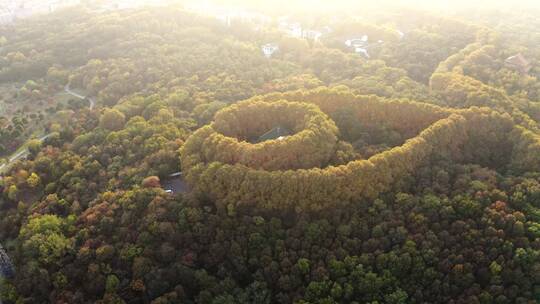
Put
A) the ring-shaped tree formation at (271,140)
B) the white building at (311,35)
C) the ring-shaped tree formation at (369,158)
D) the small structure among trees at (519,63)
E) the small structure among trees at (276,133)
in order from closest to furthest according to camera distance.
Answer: the ring-shaped tree formation at (369,158)
the ring-shaped tree formation at (271,140)
the small structure among trees at (276,133)
the small structure among trees at (519,63)
the white building at (311,35)

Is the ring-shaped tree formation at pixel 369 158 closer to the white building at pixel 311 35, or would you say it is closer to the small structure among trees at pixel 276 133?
the small structure among trees at pixel 276 133

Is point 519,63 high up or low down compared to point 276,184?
up

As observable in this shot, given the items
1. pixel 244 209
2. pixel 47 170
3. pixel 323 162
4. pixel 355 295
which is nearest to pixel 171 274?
pixel 244 209

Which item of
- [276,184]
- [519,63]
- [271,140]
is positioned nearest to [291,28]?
[519,63]

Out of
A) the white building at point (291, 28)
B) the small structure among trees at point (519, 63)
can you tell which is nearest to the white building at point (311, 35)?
the white building at point (291, 28)

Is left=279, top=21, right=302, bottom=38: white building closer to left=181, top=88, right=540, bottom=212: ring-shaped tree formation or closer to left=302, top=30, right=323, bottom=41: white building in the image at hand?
left=302, top=30, right=323, bottom=41: white building

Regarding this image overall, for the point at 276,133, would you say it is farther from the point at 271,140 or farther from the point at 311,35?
the point at 311,35
